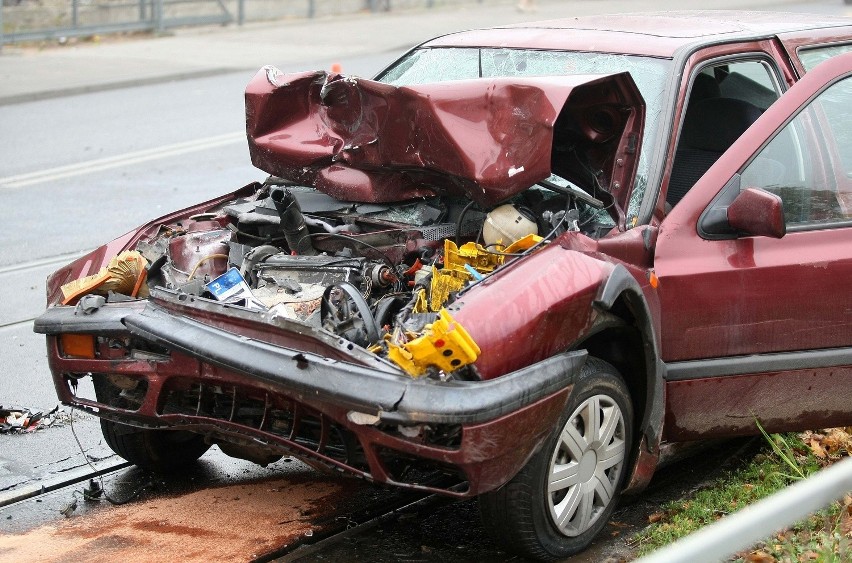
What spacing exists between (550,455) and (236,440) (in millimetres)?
1113

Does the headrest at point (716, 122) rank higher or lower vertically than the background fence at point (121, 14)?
higher

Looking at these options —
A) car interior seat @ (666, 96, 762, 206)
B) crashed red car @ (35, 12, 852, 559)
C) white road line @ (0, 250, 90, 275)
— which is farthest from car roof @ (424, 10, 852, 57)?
white road line @ (0, 250, 90, 275)

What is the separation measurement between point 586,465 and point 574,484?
0.27 ft

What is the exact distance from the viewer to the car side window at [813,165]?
4793 millimetres

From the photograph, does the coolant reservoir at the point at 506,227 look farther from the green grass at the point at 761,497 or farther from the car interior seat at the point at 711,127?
the green grass at the point at 761,497

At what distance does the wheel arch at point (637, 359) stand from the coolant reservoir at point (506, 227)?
0.49m

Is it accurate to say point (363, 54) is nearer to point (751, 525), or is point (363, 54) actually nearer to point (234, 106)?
point (234, 106)

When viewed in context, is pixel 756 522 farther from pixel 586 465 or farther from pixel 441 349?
pixel 586 465

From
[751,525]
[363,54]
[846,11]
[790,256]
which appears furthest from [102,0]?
[751,525]

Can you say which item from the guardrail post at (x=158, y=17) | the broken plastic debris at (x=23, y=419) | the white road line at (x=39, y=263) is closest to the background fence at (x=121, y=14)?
the guardrail post at (x=158, y=17)

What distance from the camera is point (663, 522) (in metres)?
4.75

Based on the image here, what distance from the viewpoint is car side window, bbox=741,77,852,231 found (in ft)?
15.7

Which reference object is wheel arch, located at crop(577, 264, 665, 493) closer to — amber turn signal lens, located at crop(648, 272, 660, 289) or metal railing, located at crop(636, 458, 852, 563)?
amber turn signal lens, located at crop(648, 272, 660, 289)

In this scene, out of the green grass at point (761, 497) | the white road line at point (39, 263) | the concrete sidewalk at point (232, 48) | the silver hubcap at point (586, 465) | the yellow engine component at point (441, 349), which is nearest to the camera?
the yellow engine component at point (441, 349)
